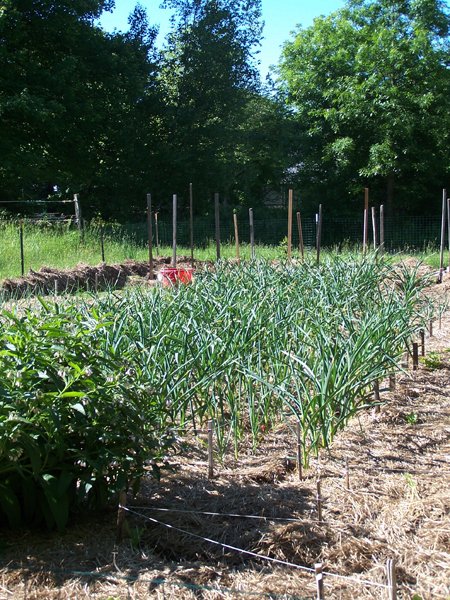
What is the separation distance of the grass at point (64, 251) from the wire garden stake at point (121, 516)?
843 centimetres

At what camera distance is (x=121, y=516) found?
2166 millimetres

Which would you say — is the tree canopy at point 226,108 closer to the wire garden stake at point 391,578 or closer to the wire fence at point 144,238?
the wire fence at point 144,238

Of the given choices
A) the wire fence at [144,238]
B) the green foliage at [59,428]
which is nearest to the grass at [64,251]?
the wire fence at [144,238]

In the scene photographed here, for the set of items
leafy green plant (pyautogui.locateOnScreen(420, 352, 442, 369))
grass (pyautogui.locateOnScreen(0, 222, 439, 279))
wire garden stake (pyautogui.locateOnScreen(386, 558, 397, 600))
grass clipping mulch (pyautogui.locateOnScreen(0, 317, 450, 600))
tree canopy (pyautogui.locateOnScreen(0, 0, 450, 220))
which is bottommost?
grass clipping mulch (pyautogui.locateOnScreen(0, 317, 450, 600))

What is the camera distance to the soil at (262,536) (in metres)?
1.97

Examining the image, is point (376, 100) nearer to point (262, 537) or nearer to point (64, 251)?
point (64, 251)

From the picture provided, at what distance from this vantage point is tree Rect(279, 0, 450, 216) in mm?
20922

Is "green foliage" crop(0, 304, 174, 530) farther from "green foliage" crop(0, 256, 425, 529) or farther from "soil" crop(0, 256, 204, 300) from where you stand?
"soil" crop(0, 256, 204, 300)

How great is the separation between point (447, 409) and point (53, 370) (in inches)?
92.8

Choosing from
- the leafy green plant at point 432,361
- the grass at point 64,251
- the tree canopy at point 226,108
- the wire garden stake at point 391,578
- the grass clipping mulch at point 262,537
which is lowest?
the grass clipping mulch at point 262,537

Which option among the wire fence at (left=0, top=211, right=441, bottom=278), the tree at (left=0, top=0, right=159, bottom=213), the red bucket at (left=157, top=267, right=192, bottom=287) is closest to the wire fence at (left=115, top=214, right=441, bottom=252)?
the wire fence at (left=0, top=211, right=441, bottom=278)

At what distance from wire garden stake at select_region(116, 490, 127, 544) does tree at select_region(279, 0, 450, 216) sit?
19.8 meters

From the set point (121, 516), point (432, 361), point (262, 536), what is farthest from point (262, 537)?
point (432, 361)

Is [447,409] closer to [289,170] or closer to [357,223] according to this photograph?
[357,223]
